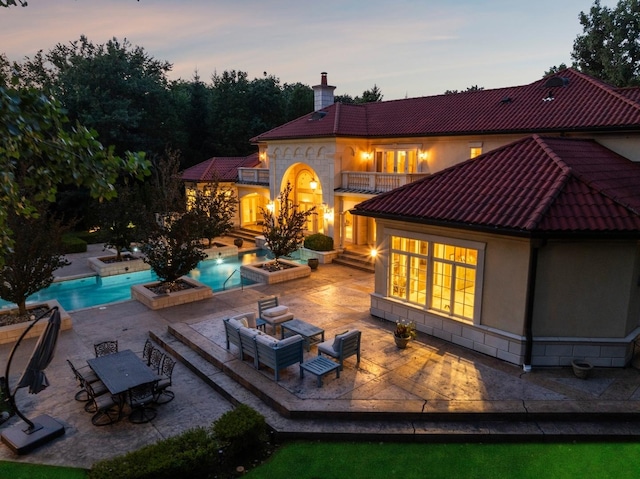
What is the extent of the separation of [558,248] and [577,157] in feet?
15.0

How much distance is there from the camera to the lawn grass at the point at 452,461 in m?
7.82

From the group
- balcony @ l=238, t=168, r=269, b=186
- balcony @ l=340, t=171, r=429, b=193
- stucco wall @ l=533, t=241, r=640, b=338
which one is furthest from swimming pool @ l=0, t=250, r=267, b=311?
stucco wall @ l=533, t=241, r=640, b=338

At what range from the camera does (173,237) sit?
17453mm

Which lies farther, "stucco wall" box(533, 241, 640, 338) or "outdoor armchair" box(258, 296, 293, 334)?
"outdoor armchair" box(258, 296, 293, 334)

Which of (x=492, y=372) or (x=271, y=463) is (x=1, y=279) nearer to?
(x=271, y=463)

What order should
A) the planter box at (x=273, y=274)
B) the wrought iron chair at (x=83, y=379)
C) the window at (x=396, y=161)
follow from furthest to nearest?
the window at (x=396, y=161) → the planter box at (x=273, y=274) → the wrought iron chair at (x=83, y=379)

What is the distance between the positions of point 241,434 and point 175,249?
10.7 m

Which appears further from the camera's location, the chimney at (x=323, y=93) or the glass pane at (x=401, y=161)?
the chimney at (x=323, y=93)

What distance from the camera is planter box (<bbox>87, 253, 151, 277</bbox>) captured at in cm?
2261

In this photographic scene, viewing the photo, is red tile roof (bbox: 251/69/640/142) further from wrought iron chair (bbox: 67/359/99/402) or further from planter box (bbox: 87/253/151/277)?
wrought iron chair (bbox: 67/359/99/402)

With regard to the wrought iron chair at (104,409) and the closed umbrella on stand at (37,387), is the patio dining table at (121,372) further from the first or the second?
the closed umbrella on stand at (37,387)

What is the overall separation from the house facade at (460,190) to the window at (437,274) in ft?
0.13

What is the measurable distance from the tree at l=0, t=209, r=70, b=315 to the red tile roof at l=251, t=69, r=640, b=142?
48.6 feet

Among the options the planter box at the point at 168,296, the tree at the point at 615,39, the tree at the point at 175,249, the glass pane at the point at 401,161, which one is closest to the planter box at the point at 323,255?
the glass pane at the point at 401,161
